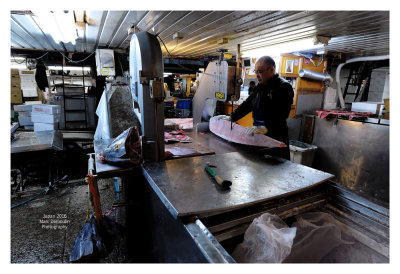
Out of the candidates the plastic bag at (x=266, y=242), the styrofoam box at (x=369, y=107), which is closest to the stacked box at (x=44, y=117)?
the plastic bag at (x=266, y=242)

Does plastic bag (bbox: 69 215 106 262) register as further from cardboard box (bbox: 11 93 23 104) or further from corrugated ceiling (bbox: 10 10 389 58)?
cardboard box (bbox: 11 93 23 104)

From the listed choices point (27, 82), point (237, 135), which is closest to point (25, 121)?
point (27, 82)

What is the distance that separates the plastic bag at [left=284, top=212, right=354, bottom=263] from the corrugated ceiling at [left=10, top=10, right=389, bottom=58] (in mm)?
2533

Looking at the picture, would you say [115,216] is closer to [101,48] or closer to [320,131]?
[101,48]

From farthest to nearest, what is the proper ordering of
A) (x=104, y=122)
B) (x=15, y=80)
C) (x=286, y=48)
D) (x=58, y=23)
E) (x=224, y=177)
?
(x=15, y=80)
(x=286, y=48)
(x=58, y=23)
(x=104, y=122)
(x=224, y=177)

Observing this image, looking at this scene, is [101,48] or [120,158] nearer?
[120,158]

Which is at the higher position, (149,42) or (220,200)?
(149,42)

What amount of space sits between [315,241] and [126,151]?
55.8 inches

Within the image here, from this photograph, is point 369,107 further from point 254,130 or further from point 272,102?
point 254,130

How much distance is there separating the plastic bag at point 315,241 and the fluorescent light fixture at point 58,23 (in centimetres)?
348

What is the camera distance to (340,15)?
106 inches

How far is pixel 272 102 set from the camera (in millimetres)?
2514

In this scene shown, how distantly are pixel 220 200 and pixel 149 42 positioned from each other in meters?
1.33

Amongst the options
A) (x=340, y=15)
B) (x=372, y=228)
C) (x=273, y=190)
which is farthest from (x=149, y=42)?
(x=340, y=15)
